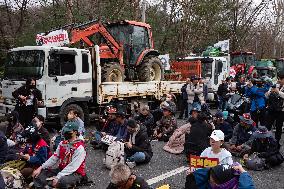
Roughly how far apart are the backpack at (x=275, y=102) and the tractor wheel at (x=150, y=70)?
577 cm

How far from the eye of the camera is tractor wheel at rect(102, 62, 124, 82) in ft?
42.9

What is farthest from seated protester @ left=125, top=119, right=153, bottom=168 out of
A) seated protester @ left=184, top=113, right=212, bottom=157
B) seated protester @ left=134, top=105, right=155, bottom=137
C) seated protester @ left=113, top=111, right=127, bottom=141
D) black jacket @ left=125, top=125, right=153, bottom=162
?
seated protester @ left=134, top=105, right=155, bottom=137

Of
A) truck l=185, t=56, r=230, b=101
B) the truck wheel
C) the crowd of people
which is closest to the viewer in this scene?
the crowd of people

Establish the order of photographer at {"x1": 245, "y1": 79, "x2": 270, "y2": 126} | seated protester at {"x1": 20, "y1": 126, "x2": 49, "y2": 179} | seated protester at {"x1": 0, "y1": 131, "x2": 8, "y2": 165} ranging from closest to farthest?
1. seated protester at {"x1": 0, "y1": 131, "x2": 8, "y2": 165}
2. seated protester at {"x1": 20, "y1": 126, "x2": 49, "y2": 179}
3. photographer at {"x1": 245, "y1": 79, "x2": 270, "y2": 126}

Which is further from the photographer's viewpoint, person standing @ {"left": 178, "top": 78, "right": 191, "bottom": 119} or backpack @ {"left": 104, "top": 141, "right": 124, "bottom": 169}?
person standing @ {"left": 178, "top": 78, "right": 191, "bottom": 119}

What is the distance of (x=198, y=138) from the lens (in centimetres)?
805

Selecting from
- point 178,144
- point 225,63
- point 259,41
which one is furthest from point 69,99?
point 259,41

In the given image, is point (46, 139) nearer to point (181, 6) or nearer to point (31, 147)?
point (31, 147)

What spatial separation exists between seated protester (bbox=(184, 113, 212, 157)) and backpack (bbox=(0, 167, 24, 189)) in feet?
11.0

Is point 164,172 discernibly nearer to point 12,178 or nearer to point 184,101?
point 12,178

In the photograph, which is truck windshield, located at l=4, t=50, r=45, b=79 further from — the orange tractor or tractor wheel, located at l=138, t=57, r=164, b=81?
tractor wheel, located at l=138, t=57, r=164, b=81

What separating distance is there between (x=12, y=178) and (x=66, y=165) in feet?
2.69

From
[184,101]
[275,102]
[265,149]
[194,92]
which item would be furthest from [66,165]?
[184,101]

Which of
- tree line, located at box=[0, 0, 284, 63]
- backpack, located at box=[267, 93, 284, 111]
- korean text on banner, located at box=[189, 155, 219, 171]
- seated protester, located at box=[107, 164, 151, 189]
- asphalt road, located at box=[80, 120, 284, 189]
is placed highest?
tree line, located at box=[0, 0, 284, 63]
